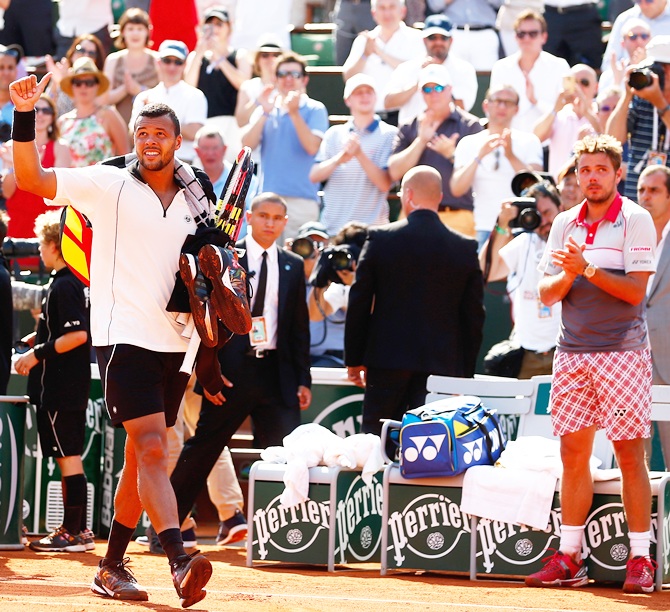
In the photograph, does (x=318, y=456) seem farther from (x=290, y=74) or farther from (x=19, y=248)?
(x=290, y=74)

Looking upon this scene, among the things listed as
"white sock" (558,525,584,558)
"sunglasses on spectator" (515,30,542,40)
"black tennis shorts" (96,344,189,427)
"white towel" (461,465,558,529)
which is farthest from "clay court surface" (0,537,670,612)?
"sunglasses on spectator" (515,30,542,40)

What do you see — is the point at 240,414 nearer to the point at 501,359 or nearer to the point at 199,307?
the point at 501,359

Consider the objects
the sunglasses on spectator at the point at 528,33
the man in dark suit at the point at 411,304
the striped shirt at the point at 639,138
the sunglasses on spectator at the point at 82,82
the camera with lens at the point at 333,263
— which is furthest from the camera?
the sunglasses on spectator at the point at 82,82

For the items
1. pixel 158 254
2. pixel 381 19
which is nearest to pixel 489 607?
pixel 158 254

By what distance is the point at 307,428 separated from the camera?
7336 millimetres

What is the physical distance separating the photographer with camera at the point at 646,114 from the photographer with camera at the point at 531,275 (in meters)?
1.02

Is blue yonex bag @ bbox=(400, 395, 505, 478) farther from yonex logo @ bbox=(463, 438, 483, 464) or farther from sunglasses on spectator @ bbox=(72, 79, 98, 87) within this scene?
sunglasses on spectator @ bbox=(72, 79, 98, 87)

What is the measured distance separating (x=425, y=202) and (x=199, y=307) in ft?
9.05

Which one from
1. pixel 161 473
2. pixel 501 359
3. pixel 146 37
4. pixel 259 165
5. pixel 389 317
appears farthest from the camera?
pixel 146 37

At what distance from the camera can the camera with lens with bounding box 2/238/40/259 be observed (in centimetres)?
946

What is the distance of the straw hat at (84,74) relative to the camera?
1209 cm

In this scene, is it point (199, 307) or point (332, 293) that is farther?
point (332, 293)

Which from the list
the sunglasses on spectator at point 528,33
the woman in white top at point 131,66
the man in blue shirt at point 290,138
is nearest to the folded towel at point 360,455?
the man in blue shirt at point 290,138

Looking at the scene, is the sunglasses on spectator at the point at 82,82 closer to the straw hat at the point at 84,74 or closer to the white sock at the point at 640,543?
the straw hat at the point at 84,74
